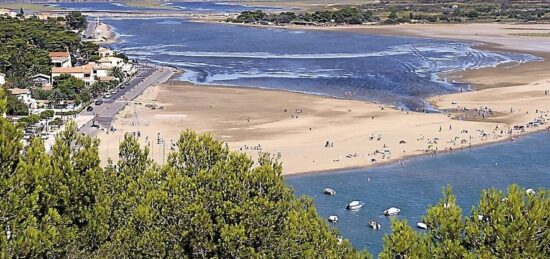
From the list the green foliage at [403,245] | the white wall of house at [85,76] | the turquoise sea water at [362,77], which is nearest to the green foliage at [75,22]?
the turquoise sea water at [362,77]

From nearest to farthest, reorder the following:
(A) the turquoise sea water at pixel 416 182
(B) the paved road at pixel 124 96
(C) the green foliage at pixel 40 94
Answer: (A) the turquoise sea water at pixel 416 182, (B) the paved road at pixel 124 96, (C) the green foliage at pixel 40 94

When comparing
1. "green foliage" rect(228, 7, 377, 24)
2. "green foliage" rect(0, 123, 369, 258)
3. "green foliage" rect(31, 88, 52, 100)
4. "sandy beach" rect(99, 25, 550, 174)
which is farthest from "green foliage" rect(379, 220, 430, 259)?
"green foliage" rect(228, 7, 377, 24)

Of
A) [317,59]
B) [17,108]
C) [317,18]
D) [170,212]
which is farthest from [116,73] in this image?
[317,18]

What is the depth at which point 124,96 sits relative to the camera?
7231 cm

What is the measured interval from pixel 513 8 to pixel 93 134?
153296 millimetres

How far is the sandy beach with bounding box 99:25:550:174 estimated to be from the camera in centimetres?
5138

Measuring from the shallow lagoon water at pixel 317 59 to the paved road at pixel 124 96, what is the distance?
11.5 feet

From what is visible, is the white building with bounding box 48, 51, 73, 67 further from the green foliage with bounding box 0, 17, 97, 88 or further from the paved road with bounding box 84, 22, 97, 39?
the paved road with bounding box 84, 22, 97, 39

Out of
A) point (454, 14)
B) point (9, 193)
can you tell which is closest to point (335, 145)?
point (9, 193)

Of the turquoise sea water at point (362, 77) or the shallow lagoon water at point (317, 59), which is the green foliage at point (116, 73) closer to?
the shallow lagoon water at point (317, 59)

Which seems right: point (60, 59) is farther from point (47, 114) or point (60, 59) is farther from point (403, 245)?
point (403, 245)

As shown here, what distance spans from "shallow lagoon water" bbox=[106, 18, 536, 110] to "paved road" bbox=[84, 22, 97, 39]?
230 inches

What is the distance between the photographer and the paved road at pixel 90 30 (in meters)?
131

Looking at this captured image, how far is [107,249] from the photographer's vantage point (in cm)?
1466
